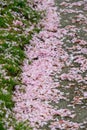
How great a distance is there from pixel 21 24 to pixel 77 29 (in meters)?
3.49

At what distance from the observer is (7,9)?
24.4 m

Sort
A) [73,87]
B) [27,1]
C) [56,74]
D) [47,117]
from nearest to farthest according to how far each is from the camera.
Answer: [47,117], [73,87], [56,74], [27,1]

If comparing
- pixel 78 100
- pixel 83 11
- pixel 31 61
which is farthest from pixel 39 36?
pixel 78 100

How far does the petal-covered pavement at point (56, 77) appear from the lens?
626 inches

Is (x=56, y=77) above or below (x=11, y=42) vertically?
below

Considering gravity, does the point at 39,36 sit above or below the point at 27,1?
below

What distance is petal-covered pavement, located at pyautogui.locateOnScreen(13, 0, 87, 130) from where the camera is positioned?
1589cm

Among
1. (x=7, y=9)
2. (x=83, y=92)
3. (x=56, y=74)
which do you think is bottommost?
(x=83, y=92)

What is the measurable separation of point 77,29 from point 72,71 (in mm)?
5636

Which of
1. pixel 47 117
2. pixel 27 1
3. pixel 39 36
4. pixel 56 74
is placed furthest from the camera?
pixel 27 1

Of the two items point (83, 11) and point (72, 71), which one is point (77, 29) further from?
point (72, 71)

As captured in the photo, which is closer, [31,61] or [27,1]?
[31,61]

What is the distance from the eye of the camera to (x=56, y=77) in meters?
19.2

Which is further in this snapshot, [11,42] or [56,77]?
[11,42]
